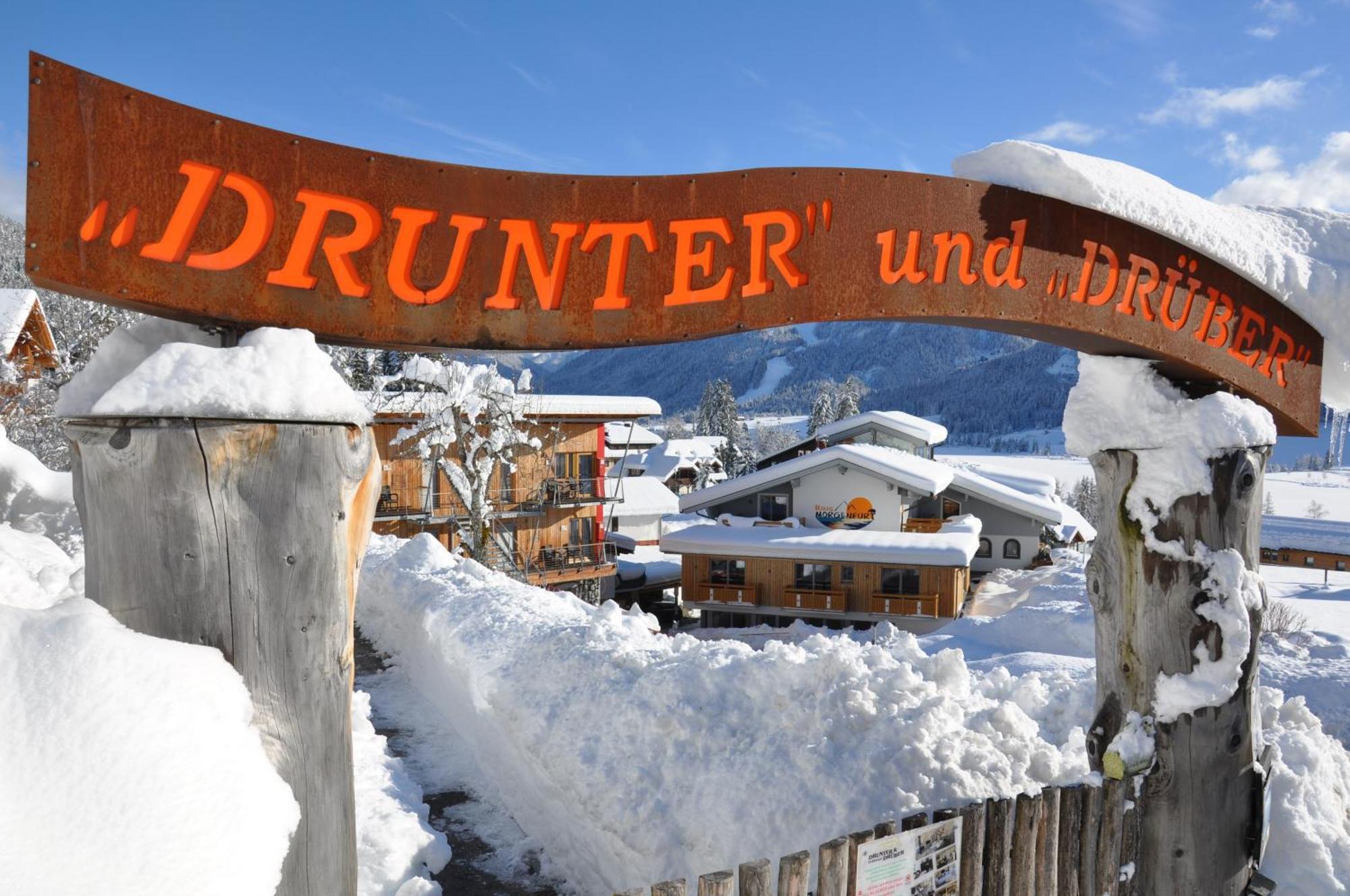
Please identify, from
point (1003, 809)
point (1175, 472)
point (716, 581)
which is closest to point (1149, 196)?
point (1175, 472)

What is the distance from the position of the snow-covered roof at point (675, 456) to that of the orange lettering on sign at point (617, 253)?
199 feet

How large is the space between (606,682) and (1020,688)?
13.2ft

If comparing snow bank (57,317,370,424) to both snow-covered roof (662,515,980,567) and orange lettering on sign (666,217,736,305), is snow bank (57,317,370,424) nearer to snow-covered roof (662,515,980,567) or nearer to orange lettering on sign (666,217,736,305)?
orange lettering on sign (666,217,736,305)

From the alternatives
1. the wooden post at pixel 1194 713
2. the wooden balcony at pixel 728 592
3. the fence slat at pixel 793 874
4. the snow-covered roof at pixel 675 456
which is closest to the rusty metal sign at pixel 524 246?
the wooden post at pixel 1194 713

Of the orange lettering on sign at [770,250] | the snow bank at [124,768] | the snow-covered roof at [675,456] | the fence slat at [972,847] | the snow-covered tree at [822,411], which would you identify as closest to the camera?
the snow bank at [124,768]

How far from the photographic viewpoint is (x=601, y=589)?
31.3 meters

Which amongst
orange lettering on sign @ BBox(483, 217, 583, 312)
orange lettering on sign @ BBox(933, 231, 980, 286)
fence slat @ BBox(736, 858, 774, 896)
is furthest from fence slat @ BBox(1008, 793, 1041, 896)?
orange lettering on sign @ BBox(483, 217, 583, 312)

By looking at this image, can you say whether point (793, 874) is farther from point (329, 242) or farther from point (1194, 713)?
point (329, 242)

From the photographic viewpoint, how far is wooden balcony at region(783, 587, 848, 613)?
24.3m

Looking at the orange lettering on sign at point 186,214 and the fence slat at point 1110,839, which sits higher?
the orange lettering on sign at point 186,214

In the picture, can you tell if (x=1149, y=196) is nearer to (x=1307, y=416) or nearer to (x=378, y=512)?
(x=1307, y=416)

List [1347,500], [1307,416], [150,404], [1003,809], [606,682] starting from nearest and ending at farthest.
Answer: [150,404]
[1003,809]
[1307,416]
[606,682]
[1347,500]

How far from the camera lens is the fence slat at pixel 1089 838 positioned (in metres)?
4.60

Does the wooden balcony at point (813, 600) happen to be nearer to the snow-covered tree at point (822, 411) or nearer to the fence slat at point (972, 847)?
the fence slat at point (972, 847)
